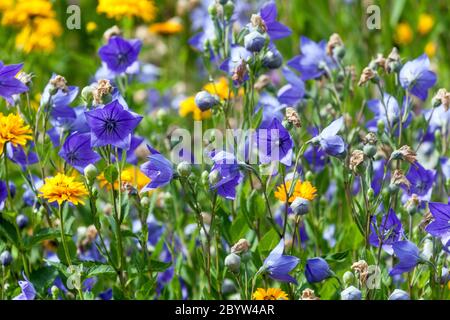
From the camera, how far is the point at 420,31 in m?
5.05

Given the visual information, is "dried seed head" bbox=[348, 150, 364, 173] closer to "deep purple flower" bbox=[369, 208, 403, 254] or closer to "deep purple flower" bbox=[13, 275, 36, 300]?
"deep purple flower" bbox=[369, 208, 403, 254]

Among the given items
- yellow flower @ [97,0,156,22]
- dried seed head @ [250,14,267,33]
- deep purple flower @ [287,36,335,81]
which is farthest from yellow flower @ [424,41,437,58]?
dried seed head @ [250,14,267,33]

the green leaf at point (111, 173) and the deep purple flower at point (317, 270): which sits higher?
the green leaf at point (111, 173)

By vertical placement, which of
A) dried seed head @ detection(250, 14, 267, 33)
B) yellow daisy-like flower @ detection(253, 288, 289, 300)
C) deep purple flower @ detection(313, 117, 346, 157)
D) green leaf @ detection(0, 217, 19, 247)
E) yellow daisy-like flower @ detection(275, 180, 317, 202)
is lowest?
yellow daisy-like flower @ detection(253, 288, 289, 300)

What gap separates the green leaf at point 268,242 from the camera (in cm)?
249

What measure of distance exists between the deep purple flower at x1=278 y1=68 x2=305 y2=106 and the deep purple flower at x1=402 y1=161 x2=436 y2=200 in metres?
0.50


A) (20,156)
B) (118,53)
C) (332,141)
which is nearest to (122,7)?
(118,53)

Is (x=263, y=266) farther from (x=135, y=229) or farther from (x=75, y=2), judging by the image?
(x=75, y=2)

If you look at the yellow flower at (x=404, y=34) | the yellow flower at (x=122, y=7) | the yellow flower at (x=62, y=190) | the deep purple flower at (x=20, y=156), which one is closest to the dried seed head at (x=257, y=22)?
the yellow flower at (x=62, y=190)

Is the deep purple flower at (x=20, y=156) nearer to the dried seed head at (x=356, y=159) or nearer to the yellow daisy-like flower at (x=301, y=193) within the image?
the yellow daisy-like flower at (x=301, y=193)

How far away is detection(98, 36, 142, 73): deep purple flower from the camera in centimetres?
300

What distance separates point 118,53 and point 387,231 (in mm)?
1193

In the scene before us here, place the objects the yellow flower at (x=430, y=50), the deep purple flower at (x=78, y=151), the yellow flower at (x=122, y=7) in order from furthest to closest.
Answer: the yellow flower at (x=430, y=50) → the yellow flower at (x=122, y=7) → the deep purple flower at (x=78, y=151)

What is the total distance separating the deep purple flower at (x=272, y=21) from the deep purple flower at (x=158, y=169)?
842mm
